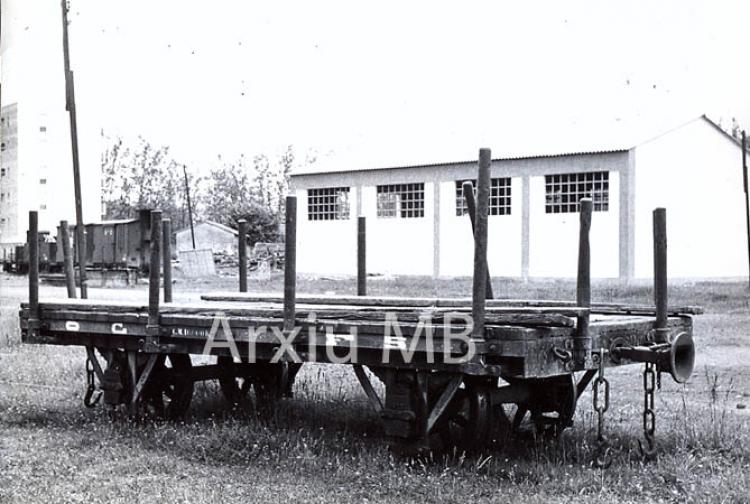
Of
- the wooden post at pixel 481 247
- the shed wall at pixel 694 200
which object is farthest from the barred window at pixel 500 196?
the wooden post at pixel 481 247

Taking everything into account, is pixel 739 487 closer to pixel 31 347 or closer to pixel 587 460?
pixel 587 460

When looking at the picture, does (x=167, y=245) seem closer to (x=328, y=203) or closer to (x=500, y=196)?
(x=500, y=196)

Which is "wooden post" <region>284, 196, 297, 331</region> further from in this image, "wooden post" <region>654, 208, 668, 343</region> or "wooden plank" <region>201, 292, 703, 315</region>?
"wooden post" <region>654, 208, 668, 343</region>

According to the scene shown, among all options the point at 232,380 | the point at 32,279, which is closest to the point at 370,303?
the point at 232,380

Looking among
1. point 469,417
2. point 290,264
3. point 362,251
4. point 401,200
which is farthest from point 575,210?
point 290,264

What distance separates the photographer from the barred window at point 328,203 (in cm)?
3434

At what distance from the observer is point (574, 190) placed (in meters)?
28.4

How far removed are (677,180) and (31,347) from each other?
66.1 ft

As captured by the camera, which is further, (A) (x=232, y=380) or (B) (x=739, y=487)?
(A) (x=232, y=380)

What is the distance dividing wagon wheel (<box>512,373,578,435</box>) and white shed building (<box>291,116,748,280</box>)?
67.2ft

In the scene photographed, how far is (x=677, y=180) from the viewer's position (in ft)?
93.1

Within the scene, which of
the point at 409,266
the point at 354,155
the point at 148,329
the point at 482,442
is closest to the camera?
the point at 482,442

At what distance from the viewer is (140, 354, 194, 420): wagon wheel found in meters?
8.27

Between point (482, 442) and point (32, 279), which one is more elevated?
point (32, 279)
